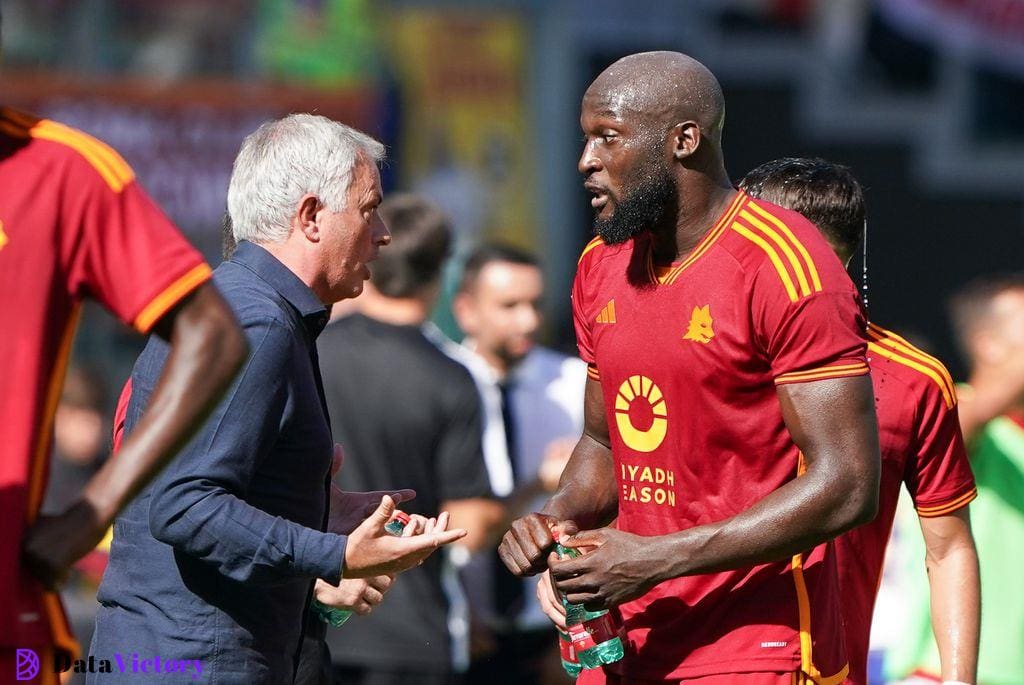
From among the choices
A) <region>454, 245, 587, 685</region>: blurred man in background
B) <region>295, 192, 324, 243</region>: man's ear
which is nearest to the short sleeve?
<region>454, 245, 587, 685</region>: blurred man in background

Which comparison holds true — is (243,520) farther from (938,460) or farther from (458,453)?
(458,453)

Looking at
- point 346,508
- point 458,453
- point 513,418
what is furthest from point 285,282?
point 513,418

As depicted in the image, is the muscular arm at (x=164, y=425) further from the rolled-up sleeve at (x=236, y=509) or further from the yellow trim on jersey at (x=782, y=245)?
the yellow trim on jersey at (x=782, y=245)

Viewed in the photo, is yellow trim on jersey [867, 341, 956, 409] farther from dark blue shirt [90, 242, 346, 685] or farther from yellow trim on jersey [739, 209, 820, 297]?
dark blue shirt [90, 242, 346, 685]

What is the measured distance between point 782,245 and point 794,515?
552 mm

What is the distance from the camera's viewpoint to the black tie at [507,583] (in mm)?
6133

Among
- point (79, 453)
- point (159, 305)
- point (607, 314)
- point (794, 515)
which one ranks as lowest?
point (79, 453)

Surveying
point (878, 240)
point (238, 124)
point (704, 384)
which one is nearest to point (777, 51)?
point (878, 240)

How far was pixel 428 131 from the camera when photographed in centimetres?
1109

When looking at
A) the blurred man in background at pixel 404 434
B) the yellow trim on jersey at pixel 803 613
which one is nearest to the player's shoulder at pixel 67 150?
the yellow trim on jersey at pixel 803 613

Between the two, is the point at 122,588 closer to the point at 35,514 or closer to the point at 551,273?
the point at 35,514

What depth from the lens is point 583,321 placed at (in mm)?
3699

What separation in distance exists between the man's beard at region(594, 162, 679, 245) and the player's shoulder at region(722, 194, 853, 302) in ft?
0.45

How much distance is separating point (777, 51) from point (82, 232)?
1100cm
